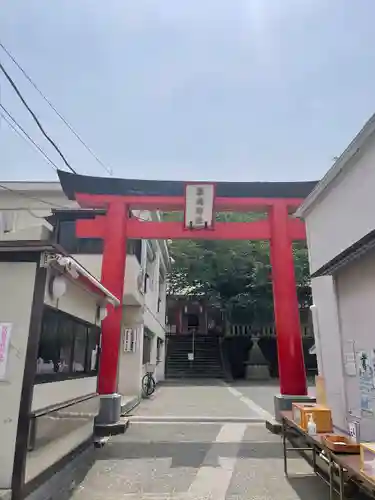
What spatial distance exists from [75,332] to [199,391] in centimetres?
1025

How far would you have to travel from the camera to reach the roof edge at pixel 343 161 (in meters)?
4.18

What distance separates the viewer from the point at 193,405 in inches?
428

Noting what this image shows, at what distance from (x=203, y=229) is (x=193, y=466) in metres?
4.63

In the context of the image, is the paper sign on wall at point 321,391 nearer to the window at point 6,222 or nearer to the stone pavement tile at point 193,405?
the stone pavement tile at point 193,405

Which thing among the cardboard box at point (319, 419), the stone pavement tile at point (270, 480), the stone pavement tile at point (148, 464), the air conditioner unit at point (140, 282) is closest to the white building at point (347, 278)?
the cardboard box at point (319, 419)

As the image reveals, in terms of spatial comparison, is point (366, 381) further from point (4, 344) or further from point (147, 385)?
point (147, 385)

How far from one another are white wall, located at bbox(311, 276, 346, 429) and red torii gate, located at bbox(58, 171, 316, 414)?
177cm

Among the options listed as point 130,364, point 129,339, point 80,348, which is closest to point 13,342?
point 80,348

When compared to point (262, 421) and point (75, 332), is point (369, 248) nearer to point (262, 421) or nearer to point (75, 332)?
point (75, 332)

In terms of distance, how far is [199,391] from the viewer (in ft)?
47.3

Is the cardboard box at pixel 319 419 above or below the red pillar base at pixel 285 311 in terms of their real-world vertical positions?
below

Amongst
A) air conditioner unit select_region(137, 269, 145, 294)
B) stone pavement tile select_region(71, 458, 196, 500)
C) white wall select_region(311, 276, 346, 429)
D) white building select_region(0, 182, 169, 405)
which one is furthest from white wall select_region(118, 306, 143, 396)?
white wall select_region(311, 276, 346, 429)

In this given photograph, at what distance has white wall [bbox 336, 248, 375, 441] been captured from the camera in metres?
4.12

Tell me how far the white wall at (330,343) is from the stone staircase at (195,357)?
15.6 meters
